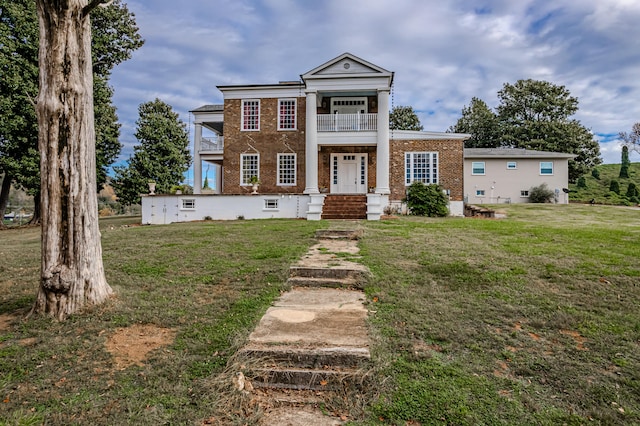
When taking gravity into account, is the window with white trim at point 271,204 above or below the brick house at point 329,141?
below

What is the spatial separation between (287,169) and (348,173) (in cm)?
331

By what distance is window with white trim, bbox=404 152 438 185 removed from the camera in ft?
63.9

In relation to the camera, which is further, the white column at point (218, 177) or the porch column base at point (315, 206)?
the white column at point (218, 177)

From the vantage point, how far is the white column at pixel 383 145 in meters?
17.7

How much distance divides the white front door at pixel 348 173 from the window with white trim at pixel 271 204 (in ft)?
14.2

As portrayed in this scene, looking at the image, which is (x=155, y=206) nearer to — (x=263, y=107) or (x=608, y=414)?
(x=263, y=107)

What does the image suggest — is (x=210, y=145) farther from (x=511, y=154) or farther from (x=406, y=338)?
(x=511, y=154)

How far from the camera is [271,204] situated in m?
16.9

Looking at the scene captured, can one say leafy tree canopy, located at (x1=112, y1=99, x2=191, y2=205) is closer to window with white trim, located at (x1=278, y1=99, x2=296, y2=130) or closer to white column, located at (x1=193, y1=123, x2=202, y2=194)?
white column, located at (x1=193, y1=123, x2=202, y2=194)

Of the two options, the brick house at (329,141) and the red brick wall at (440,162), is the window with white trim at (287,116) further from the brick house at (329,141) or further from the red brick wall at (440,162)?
the red brick wall at (440,162)

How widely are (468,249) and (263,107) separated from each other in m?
14.7

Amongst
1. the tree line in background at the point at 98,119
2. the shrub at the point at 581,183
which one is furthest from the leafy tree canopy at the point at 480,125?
the tree line in background at the point at 98,119

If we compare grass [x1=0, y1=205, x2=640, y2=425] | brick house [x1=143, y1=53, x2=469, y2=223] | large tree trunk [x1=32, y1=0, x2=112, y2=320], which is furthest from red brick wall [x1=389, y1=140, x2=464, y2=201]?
large tree trunk [x1=32, y1=0, x2=112, y2=320]

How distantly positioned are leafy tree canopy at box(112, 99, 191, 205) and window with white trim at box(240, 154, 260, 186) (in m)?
10.8
